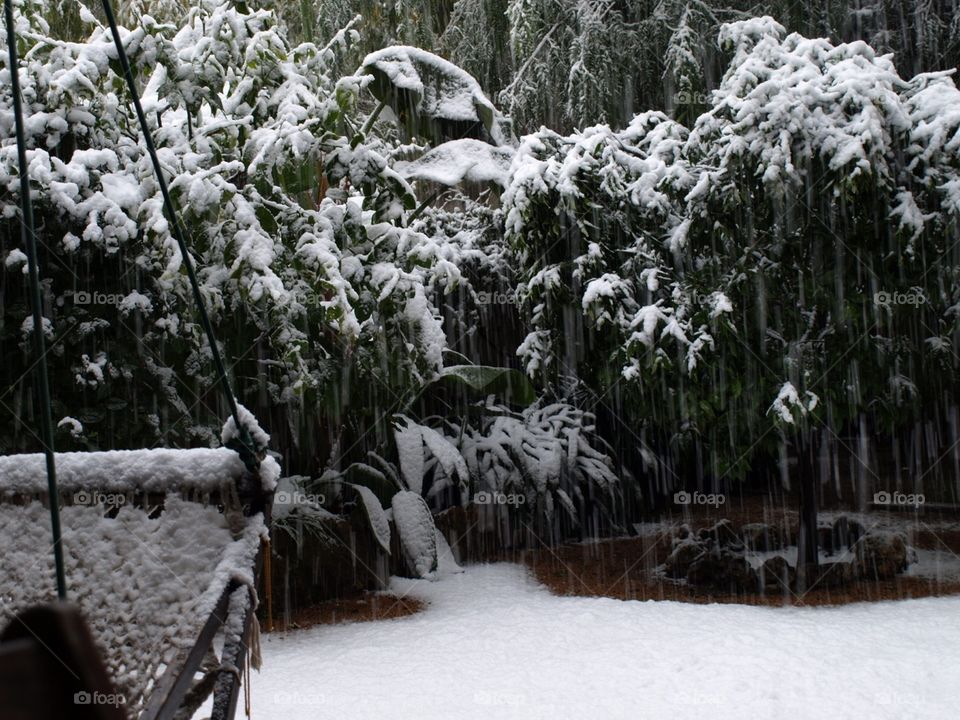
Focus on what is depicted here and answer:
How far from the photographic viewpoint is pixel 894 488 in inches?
278

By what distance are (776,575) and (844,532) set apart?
0.78m

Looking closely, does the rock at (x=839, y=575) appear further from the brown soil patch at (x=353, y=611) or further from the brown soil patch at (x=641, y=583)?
the brown soil patch at (x=353, y=611)

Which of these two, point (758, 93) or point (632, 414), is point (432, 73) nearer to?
point (758, 93)

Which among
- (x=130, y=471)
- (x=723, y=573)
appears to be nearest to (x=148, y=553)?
(x=130, y=471)

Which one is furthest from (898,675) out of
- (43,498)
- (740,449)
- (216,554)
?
(43,498)

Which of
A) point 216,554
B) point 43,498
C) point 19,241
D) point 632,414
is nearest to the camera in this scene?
point 216,554

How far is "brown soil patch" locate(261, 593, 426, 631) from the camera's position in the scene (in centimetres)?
424

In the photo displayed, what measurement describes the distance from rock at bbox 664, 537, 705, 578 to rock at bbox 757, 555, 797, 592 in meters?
0.34

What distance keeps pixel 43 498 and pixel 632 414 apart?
354 cm

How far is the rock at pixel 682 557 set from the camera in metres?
4.82

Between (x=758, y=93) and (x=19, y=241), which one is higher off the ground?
(x=758, y=93)

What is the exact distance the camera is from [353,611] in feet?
14.5

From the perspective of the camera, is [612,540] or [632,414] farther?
[612,540]

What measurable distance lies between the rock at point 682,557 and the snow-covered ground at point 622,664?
76 cm
